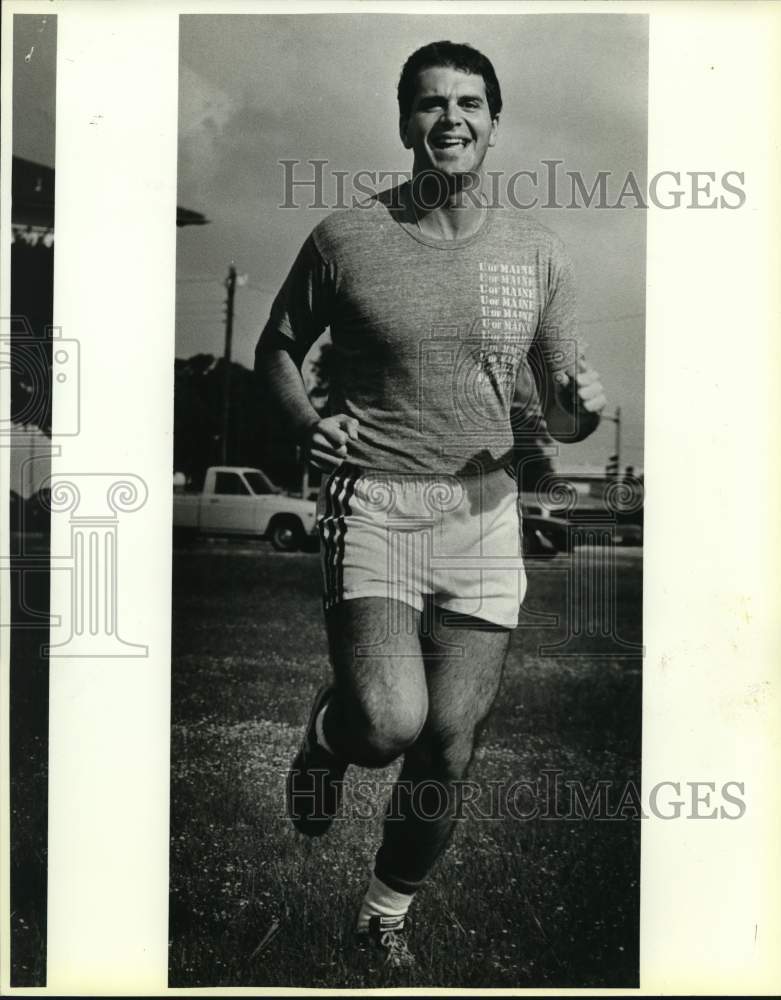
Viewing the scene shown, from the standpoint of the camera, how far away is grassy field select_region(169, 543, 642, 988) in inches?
127

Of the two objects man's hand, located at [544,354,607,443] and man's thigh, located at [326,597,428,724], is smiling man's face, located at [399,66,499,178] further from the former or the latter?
man's thigh, located at [326,597,428,724]

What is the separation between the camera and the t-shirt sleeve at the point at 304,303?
3207 mm

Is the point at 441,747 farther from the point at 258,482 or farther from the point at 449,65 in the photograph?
the point at 449,65

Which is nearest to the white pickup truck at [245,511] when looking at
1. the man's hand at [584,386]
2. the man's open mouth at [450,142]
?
the man's hand at [584,386]

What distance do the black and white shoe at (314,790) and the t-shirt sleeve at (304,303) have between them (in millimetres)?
1129

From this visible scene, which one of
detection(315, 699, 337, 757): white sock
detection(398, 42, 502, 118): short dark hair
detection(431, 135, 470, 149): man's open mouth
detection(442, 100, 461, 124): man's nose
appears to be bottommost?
detection(315, 699, 337, 757): white sock

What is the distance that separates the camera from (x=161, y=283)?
10.7 feet

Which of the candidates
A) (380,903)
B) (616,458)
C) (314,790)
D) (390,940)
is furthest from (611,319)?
(390,940)

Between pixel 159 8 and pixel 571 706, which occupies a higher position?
pixel 159 8

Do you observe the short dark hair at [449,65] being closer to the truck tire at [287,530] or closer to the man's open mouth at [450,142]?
Answer: the man's open mouth at [450,142]

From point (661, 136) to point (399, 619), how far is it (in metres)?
1.76

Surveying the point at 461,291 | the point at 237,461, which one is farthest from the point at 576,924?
the point at 461,291

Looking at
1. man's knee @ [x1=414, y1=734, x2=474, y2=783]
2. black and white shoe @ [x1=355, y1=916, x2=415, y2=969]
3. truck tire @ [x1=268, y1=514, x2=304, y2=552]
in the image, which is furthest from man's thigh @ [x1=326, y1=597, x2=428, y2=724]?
black and white shoe @ [x1=355, y1=916, x2=415, y2=969]

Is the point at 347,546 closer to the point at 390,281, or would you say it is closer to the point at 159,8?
the point at 390,281
